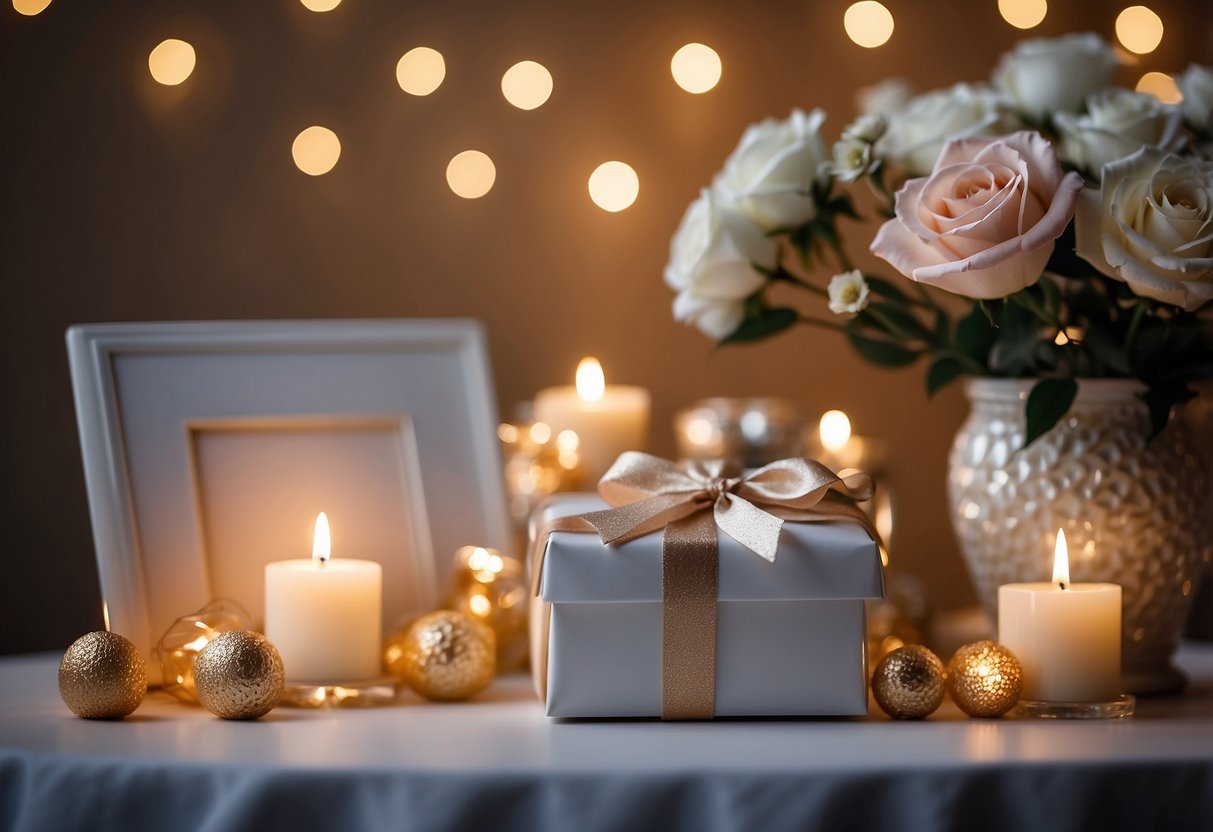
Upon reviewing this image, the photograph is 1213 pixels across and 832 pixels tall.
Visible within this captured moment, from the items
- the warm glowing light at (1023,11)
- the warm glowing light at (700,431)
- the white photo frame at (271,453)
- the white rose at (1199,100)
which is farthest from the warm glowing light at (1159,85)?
the white photo frame at (271,453)

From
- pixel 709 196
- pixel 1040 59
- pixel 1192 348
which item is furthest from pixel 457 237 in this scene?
pixel 1192 348

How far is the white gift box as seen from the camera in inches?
32.4

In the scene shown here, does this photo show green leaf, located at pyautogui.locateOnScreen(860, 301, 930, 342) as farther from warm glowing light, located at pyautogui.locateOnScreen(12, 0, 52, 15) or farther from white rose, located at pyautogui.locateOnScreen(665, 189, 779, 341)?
warm glowing light, located at pyautogui.locateOnScreen(12, 0, 52, 15)

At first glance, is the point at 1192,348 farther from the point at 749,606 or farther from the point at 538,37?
the point at 538,37

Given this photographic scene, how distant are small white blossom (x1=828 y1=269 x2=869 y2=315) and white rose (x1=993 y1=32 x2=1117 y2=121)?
0.24 metres

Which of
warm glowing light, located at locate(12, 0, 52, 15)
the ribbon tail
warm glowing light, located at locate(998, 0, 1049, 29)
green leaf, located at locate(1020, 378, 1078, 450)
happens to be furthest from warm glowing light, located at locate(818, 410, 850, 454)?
warm glowing light, located at locate(12, 0, 52, 15)

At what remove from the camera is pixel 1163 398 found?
91 cm

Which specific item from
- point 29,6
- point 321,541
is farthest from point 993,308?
point 29,6

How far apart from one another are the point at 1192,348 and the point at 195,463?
0.83 metres

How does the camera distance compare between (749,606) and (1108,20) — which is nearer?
(749,606)

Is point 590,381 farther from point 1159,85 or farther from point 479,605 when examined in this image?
point 1159,85

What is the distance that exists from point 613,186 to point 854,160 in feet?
1.50

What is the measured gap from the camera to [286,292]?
4.17 ft

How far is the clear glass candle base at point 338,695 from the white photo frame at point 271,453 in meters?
0.13
